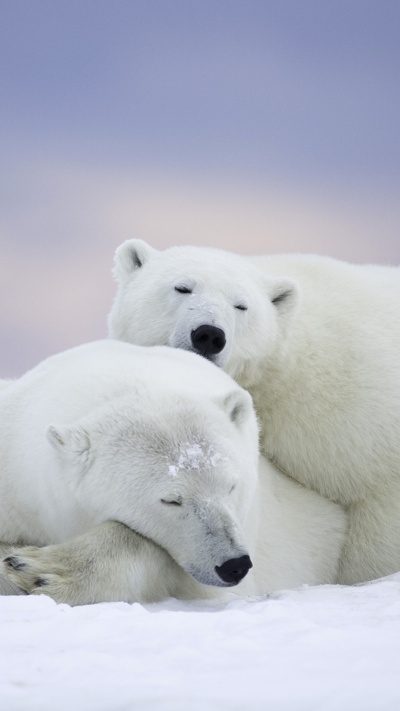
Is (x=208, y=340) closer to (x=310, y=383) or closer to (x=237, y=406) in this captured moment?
A: (x=310, y=383)

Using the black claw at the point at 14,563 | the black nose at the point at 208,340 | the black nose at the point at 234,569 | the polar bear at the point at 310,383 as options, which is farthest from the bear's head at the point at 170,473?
the polar bear at the point at 310,383

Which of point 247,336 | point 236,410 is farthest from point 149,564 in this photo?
point 247,336

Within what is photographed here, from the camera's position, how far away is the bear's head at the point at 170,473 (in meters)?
3.60

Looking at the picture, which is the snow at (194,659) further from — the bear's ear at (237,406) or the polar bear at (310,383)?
the polar bear at (310,383)

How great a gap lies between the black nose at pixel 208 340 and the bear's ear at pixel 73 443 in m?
1.61

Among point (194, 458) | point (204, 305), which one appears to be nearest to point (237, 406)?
point (194, 458)

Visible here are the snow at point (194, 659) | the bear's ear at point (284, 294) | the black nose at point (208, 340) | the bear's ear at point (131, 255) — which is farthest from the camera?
the bear's ear at point (131, 255)

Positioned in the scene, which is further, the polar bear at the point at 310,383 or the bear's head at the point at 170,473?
the polar bear at the point at 310,383

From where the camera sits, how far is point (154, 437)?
12.3 feet

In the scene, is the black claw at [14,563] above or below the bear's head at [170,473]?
below

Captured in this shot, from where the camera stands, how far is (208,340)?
5.31 metres

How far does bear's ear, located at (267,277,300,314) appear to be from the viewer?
5914 mm

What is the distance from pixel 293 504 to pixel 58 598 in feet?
7.82

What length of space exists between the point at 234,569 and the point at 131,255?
10.3 feet
